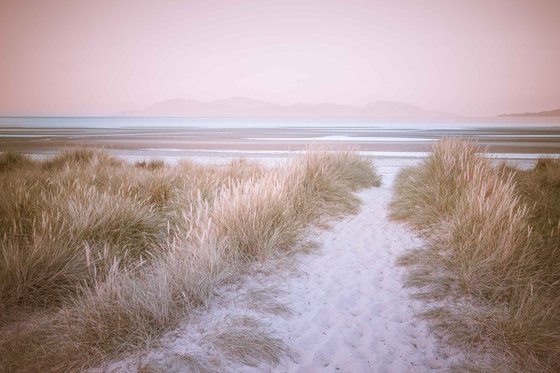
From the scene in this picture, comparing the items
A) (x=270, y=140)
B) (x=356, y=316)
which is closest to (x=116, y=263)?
(x=356, y=316)

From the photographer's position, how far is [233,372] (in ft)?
8.01

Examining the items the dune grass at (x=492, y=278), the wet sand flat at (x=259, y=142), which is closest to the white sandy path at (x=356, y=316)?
the dune grass at (x=492, y=278)

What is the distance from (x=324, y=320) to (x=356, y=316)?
348 mm

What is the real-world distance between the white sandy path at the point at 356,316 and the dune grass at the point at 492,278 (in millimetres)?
247

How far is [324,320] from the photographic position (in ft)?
10.5

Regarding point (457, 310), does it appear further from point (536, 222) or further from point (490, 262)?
point (536, 222)

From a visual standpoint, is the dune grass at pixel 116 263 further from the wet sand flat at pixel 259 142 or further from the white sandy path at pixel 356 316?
the wet sand flat at pixel 259 142

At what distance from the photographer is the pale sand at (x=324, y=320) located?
2.58 meters

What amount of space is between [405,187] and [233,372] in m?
6.25

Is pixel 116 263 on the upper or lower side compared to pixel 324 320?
upper

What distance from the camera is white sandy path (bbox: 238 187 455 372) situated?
2664 millimetres

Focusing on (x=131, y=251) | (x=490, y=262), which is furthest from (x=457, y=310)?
(x=131, y=251)

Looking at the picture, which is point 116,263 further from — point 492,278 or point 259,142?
point 259,142

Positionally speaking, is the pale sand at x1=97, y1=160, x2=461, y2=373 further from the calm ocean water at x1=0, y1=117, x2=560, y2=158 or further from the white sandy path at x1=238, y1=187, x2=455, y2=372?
the calm ocean water at x1=0, y1=117, x2=560, y2=158
